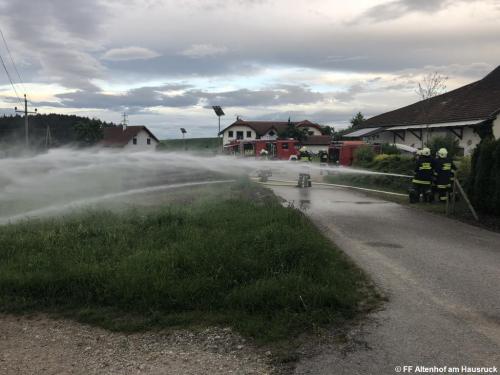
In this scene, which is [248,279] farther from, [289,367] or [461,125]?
[461,125]

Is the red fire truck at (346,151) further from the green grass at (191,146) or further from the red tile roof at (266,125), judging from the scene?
the red tile roof at (266,125)

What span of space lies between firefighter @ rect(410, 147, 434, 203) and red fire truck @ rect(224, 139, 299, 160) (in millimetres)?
18231

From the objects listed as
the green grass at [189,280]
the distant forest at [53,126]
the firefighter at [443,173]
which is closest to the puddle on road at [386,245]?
the green grass at [189,280]

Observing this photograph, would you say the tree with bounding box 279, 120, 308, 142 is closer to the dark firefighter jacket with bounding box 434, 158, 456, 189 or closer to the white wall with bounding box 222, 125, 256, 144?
the white wall with bounding box 222, 125, 256, 144

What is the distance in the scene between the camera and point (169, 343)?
432cm

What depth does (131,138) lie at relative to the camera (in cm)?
6956

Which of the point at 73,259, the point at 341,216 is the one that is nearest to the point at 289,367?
the point at 73,259

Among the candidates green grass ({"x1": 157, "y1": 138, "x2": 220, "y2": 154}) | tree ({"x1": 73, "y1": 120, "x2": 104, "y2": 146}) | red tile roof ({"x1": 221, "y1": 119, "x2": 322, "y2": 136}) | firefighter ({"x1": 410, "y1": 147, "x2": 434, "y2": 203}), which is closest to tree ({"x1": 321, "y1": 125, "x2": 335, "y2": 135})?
red tile roof ({"x1": 221, "y1": 119, "x2": 322, "y2": 136})

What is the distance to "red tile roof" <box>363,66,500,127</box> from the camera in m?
24.9

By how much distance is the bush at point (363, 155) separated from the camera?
24297mm

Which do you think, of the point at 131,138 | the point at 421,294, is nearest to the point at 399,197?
the point at 421,294

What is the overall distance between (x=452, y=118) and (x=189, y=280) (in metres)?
24.7

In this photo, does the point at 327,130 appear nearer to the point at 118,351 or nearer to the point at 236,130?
the point at 236,130

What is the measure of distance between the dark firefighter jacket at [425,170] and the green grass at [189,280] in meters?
7.80
